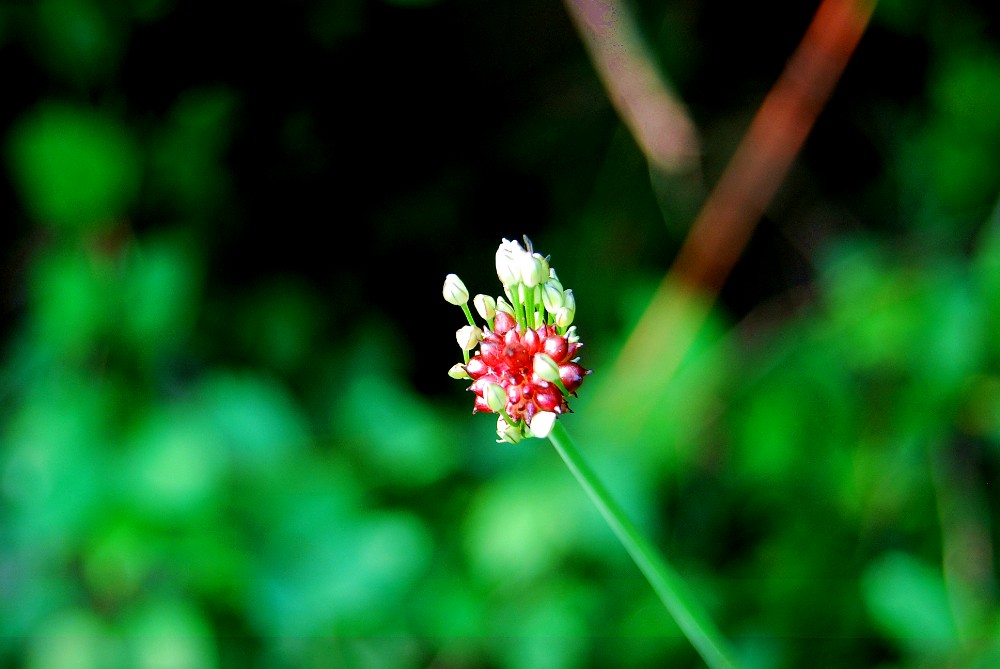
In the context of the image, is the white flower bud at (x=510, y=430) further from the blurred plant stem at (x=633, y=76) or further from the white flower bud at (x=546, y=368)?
the blurred plant stem at (x=633, y=76)

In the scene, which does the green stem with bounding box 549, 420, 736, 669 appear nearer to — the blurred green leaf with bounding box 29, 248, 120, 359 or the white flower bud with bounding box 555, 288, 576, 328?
the white flower bud with bounding box 555, 288, 576, 328

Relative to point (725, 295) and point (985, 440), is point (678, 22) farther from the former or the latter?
point (985, 440)

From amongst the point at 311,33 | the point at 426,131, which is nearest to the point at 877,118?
the point at 426,131

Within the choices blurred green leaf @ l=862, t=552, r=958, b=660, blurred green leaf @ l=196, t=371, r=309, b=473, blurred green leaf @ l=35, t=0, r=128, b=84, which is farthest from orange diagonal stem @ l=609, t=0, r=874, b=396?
blurred green leaf @ l=35, t=0, r=128, b=84

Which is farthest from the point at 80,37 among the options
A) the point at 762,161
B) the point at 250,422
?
the point at 762,161

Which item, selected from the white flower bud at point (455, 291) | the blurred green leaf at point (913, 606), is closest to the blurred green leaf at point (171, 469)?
the white flower bud at point (455, 291)
